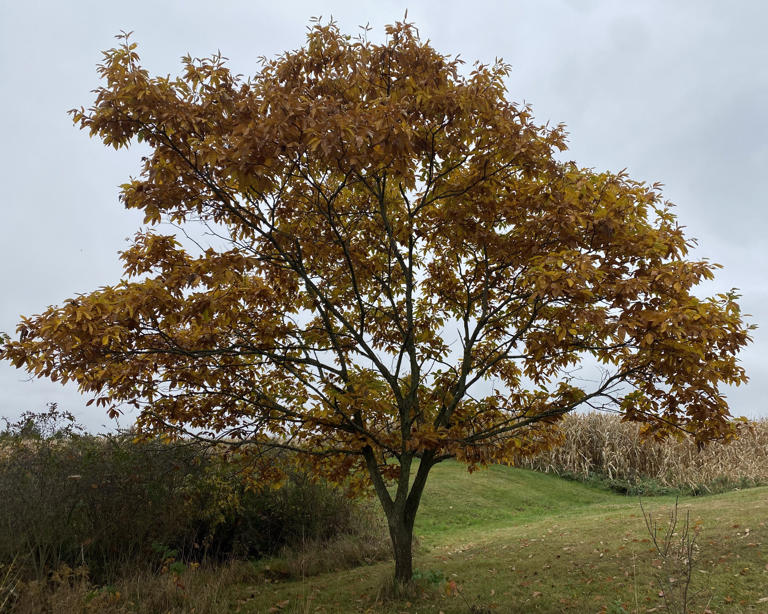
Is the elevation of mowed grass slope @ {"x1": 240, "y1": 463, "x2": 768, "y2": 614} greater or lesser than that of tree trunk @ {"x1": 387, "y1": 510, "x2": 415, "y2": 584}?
lesser

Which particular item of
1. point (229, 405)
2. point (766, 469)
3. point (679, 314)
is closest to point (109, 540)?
point (229, 405)

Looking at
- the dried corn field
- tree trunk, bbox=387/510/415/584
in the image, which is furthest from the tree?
the dried corn field

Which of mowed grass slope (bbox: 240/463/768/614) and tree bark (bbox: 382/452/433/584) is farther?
tree bark (bbox: 382/452/433/584)

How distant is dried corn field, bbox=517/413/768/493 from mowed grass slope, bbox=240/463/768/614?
507 centimetres

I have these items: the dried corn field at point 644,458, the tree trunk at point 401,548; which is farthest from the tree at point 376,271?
the dried corn field at point 644,458

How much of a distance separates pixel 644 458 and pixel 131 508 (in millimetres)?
15686

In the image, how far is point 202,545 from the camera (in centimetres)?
849

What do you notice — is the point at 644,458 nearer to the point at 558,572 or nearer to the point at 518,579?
the point at 558,572

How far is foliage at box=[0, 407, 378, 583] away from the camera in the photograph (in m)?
7.05

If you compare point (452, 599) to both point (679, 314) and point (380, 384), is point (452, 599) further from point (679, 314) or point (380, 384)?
point (679, 314)

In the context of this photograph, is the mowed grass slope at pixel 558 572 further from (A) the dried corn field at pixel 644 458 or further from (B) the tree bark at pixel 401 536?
(A) the dried corn field at pixel 644 458

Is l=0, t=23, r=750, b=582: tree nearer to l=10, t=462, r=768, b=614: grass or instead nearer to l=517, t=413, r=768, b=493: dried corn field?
l=10, t=462, r=768, b=614: grass

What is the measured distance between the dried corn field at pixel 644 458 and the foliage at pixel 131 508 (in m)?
9.88

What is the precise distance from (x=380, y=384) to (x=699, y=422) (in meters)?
3.45
